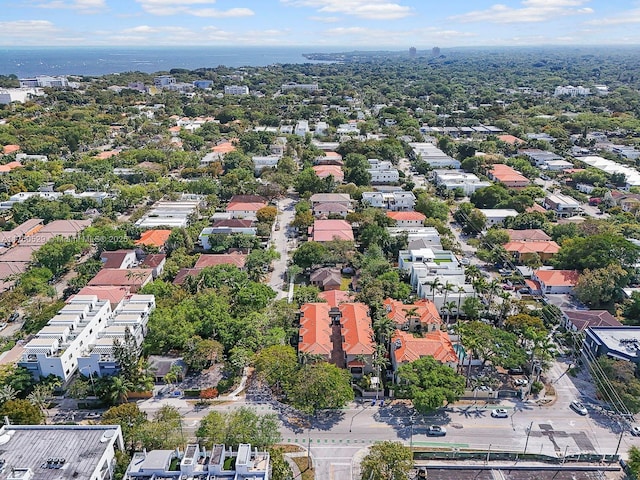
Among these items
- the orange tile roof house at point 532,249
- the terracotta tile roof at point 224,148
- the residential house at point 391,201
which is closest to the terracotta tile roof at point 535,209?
the orange tile roof house at point 532,249

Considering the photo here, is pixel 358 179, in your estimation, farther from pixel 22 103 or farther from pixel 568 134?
pixel 22 103

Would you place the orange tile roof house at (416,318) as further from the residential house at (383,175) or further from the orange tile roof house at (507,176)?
the orange tile roof house at (507,176)

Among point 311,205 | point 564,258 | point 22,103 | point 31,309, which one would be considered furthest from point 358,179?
point 22,103

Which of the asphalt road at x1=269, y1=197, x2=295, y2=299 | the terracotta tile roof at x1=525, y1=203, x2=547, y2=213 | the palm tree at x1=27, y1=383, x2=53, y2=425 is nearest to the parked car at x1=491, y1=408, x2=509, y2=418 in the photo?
the asphalt road at x1=269, y1=197, x2=295, y2=299

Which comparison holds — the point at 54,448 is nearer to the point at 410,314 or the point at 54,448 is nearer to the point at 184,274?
the point at 184,274

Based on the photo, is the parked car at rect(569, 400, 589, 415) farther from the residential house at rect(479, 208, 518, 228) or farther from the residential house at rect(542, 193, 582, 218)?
the residential house at rect(542, 193, 582, 218)

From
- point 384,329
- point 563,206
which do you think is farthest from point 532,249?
point 384,329
